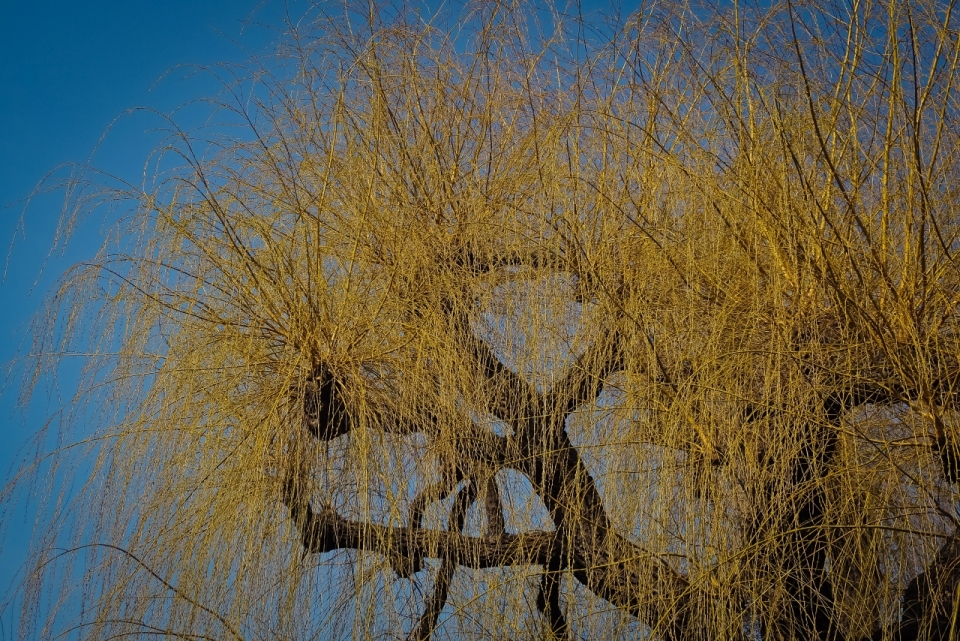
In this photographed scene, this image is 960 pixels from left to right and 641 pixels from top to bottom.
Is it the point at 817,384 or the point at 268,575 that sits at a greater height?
the point at 817,384

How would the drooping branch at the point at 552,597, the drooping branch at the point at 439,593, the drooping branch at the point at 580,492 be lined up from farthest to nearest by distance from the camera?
the drooping branch at the point at 552,597 < the drooping branch at the point at 439,593 < the drooping branch at the point at 580,492

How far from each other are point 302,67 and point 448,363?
0.97 meters

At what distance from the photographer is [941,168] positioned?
201cm

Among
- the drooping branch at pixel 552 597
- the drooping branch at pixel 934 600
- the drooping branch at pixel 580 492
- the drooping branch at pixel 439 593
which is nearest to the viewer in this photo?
the drooping branch at pixel 934 600

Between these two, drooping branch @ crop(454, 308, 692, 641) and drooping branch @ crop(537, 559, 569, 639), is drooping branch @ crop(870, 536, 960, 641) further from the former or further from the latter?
drooping branch @ crop(537, 559, 569, 639)

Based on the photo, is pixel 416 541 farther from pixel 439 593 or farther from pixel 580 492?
pixel 580 492

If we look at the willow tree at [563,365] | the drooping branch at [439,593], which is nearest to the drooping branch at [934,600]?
the willow tree at [563,365]

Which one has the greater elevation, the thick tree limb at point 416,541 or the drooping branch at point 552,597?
the thick tree limb at point 416,541

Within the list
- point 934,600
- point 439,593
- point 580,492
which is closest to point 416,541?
point 439,593

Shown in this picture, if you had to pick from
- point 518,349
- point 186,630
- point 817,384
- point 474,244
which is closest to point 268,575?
point 186,630

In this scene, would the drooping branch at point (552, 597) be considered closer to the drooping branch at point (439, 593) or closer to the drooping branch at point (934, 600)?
the drooping branch at point (439, 593)

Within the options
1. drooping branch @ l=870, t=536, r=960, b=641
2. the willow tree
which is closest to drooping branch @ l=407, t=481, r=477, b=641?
the willow tree

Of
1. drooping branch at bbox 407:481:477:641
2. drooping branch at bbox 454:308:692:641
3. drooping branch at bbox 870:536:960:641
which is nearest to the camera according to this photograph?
drooping branch at bbox 870:536:960:641

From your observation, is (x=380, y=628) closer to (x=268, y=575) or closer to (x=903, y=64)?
(x=268, y=575)
